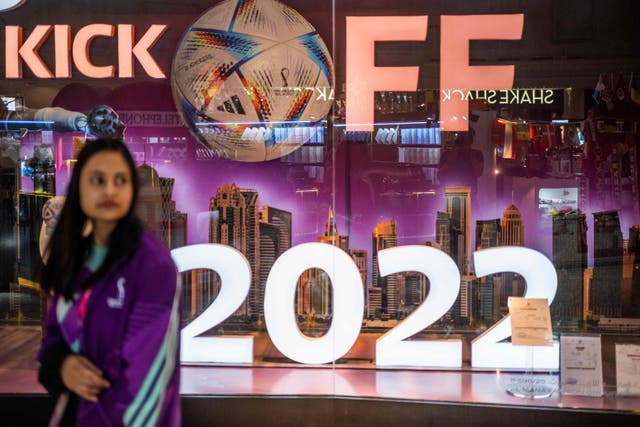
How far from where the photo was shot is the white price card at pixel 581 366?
3844mm

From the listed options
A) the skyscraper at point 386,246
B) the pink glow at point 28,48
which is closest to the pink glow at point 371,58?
the skyscraper at point 386,246

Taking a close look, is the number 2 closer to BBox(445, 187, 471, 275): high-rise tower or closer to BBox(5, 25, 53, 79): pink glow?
BBox(445, 187, 471, 275): high-rise tower

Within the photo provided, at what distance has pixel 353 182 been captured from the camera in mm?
4418

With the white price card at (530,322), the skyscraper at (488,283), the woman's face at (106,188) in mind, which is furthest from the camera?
the skyscraper at (488,283)

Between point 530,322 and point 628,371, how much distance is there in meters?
0.59

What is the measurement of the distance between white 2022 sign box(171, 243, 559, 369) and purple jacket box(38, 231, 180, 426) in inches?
95.9

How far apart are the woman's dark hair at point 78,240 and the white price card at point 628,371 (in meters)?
3.04

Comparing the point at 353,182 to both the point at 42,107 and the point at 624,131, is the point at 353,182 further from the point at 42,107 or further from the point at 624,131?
the point at 42,107

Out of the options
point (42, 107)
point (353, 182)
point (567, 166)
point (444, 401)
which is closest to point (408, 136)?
point (353, 182)

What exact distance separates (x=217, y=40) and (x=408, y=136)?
1.36 m

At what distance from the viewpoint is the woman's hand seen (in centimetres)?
180

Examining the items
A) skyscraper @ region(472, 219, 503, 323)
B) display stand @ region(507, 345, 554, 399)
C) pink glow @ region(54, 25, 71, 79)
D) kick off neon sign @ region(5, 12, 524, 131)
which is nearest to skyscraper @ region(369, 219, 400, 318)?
skyscraper @ region(472, 219, 503, 323)

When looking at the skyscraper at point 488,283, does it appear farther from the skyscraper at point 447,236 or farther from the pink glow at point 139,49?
the pink glow at point 139,49

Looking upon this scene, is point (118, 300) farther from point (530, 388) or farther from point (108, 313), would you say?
point (530, 388)
